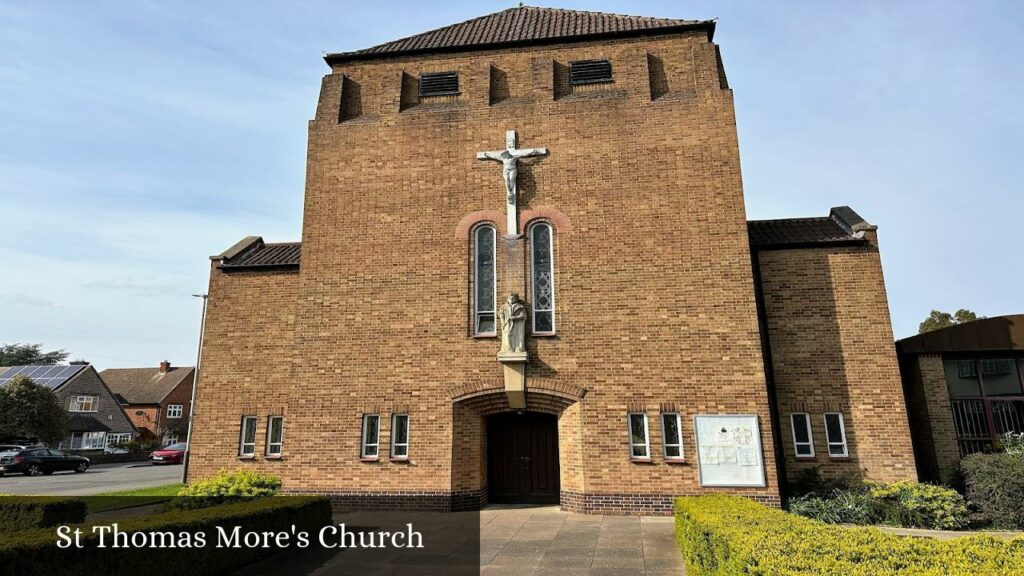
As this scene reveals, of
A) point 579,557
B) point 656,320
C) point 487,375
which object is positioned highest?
point 656,320

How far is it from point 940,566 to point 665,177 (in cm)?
994

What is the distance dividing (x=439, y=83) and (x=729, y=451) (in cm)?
1106

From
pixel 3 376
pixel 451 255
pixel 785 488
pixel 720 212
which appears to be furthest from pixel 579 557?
pixel 3 376

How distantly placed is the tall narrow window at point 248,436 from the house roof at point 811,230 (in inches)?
511

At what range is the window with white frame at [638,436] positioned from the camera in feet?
39.4

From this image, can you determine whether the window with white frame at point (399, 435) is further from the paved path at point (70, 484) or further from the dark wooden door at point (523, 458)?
the paved path at point (70, 484)

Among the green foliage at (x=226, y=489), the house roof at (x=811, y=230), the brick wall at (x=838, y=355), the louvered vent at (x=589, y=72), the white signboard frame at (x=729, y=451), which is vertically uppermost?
the louvered vent at (x=589, y=72)

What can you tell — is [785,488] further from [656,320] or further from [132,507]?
[132,507]

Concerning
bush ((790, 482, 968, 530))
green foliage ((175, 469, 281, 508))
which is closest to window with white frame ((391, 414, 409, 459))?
green foliage ((175, 469, 281, 508))

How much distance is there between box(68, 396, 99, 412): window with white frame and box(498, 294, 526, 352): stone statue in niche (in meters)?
43.3

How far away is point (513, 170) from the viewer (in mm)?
13641

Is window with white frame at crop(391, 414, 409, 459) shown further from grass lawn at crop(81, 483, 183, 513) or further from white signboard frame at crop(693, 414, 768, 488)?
white signboard frame at crop(693, 414, 768, 488)

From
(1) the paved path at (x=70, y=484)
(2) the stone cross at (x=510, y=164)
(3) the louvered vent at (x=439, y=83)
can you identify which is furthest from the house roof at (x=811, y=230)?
(1) the paved path at (x=70, y=484)

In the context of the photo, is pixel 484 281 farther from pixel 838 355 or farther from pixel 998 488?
pixel 998 488
